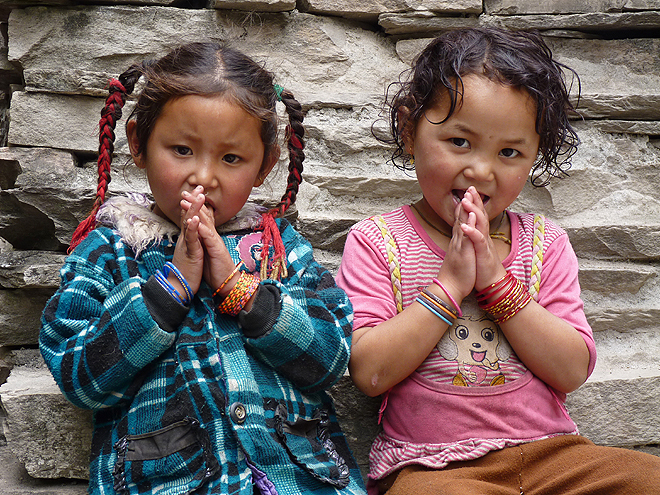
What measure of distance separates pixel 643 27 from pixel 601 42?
146mm

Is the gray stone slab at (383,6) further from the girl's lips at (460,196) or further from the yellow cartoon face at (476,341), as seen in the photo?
the yellow cartoon face at (476,341)

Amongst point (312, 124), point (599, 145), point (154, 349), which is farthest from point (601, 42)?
point (154, 349)

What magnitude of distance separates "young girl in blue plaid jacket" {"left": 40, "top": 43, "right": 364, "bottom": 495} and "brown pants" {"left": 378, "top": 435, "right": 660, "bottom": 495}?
229 millimetres

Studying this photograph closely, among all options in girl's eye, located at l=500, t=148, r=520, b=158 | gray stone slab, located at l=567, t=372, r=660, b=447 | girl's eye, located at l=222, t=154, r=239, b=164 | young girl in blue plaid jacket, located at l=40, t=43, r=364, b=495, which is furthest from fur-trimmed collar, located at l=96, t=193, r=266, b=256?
gray stone slab, located at l=567, t=372, r=660, b=447

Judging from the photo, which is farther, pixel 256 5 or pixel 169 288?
pixel 256 5

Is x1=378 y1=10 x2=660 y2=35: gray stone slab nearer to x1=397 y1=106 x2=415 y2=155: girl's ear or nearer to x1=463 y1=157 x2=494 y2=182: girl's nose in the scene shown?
x1=397 y1=106 x2=415 y2=155: girl's ear

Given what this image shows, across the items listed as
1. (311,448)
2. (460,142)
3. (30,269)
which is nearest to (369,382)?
(311,448)

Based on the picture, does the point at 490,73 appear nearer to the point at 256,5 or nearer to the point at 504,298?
the point at 504,298

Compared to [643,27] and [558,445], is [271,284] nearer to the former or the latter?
[558,445]

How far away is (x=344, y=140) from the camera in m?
2.23

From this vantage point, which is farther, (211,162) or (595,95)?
(595,95)

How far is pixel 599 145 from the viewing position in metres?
2.28

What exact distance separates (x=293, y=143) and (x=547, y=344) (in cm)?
87

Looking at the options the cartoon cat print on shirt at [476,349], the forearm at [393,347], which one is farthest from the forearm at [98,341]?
the cartoon cat print on shirt at [476,349]
